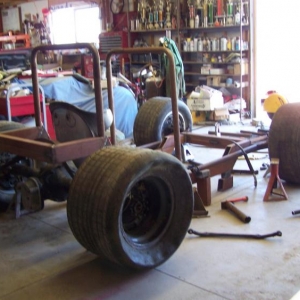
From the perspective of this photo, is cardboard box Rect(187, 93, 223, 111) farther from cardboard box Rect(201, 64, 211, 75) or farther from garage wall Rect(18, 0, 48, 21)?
garage wall Rect(18, 0, 48, 21)

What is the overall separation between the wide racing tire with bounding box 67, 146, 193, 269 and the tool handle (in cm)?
77

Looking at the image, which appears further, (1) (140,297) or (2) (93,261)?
(2) (93,261)

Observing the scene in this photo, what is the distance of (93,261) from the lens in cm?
294

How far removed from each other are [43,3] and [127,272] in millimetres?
11790

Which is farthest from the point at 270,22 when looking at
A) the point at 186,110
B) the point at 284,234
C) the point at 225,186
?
the point at 284,234

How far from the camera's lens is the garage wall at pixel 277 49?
336 inches

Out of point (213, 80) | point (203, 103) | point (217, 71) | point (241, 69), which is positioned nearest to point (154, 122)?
point (203, 103)

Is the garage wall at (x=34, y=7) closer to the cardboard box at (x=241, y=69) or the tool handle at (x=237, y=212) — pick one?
the cardboard box at (x=241, y=69)

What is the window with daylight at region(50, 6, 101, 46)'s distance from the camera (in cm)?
1228

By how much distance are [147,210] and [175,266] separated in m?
0.37

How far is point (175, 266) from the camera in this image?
111 inches

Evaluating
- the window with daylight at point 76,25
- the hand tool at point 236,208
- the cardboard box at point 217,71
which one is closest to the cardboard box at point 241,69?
the cardboard box at point 217,71

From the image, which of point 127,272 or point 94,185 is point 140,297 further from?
point 94,185

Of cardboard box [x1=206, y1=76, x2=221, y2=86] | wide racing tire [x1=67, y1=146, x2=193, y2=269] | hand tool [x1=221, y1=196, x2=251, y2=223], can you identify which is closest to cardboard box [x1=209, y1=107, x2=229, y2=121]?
cardboard box [x1=206, y1=76, x2=221, y2=86]
